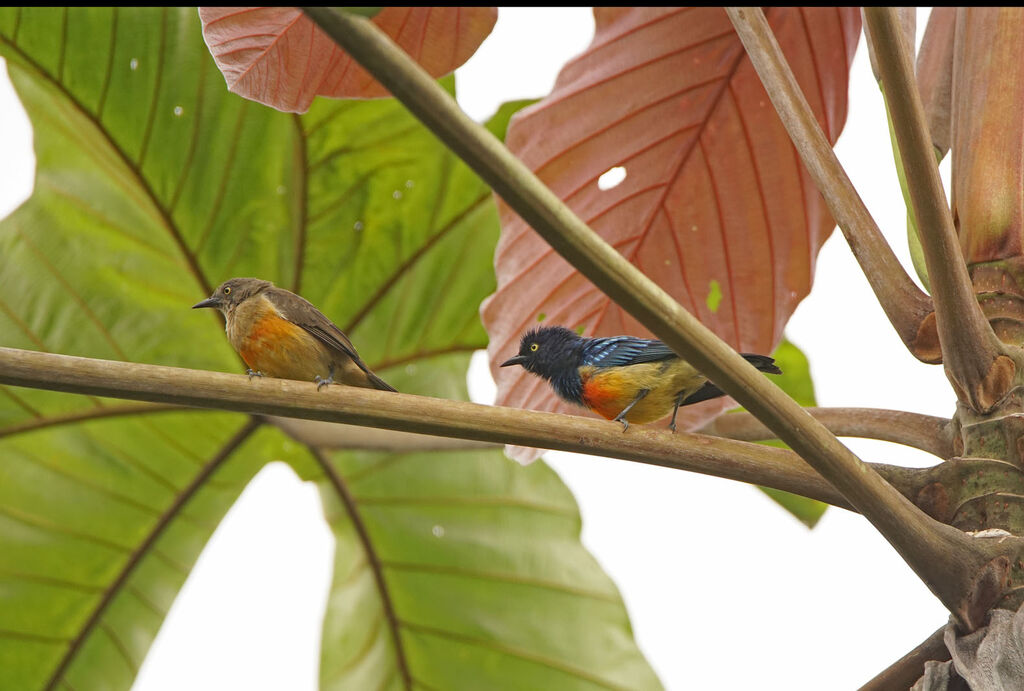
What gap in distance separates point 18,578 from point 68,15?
1220 mm

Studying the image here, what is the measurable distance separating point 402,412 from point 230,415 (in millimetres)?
1295

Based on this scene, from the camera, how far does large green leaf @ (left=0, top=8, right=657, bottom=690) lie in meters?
2.19

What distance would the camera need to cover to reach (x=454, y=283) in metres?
2.34

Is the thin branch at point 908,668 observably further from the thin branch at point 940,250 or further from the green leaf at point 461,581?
the green leaf at point 461,581

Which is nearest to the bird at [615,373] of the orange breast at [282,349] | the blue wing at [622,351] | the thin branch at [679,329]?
the blue wing at [622,351]

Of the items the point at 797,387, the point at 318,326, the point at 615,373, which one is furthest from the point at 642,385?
the point at 797,387

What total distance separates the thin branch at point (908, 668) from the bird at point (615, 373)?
55 cm

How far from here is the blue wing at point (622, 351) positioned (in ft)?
5.81

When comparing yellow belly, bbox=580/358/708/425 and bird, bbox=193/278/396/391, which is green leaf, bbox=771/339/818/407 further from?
bird, bbox=193/278/396/391

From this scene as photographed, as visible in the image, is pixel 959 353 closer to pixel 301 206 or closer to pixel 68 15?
pixel 301 206

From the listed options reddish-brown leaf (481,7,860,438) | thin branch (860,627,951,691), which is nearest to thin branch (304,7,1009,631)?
thin branch (860,627,951,691)

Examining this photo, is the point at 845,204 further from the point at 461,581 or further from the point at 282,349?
the point at 461,581

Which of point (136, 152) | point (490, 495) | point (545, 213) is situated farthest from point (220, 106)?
point (545, 213)

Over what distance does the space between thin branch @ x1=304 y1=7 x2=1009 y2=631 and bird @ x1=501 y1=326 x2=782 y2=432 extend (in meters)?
0.59
